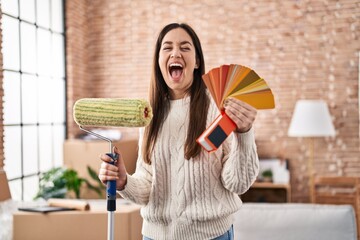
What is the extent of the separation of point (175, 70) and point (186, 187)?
37 cm

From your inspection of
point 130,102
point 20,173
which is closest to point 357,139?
point 20,173

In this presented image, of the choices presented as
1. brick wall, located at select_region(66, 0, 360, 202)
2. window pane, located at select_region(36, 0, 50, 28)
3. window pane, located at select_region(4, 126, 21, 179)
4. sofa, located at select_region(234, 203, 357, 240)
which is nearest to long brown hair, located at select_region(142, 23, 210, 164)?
sofa, located at select_region(234, 203, 357, 240)

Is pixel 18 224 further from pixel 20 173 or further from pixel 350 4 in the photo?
pixel 350 4

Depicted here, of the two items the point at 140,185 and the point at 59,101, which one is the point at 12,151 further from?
the point at 140,185

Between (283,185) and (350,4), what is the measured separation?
209cm

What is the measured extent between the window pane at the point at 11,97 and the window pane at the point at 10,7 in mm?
540

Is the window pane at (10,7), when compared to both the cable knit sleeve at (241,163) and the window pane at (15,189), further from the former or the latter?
the cable knit sleeve at (241,163)

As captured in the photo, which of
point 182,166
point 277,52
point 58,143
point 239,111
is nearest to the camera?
point 239,111

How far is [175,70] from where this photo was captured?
1560 millimetres

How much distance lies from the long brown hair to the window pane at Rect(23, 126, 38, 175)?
3188 mm

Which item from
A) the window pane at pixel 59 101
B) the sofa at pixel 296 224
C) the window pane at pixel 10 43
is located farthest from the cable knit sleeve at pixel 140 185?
the window pane at pixel 59 101

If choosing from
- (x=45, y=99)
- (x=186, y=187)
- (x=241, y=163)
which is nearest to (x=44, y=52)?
(x=45, y=99)

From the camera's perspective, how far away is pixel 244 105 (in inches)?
51.3

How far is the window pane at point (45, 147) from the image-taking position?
4.89 m
